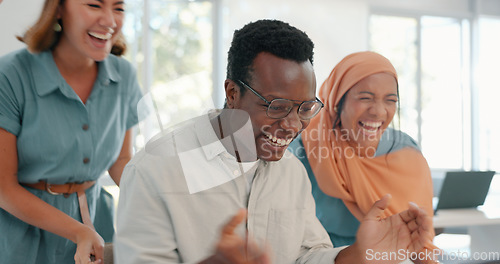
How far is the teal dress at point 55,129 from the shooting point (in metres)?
0.63

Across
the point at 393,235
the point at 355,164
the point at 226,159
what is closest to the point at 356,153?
the point at 355,164

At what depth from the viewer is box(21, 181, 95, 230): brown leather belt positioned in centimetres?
67

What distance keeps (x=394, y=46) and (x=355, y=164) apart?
188mm

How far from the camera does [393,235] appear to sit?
0.59 metres

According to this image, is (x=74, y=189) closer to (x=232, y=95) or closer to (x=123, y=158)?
(x=123, y=158)

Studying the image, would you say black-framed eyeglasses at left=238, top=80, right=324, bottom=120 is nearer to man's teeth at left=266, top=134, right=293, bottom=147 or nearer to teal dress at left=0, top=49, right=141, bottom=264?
man's teeth at left=266, top=134, right=293, bottom=147

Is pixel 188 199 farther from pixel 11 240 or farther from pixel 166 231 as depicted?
pixel 11 240

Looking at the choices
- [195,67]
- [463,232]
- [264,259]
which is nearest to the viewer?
[264,259]

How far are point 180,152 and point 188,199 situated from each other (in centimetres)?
5

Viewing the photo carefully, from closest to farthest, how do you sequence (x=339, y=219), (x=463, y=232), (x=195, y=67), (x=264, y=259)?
1. (x=264, y=259)
2. (x=195, y=67)
3. (x=339, y=219)
4. (x=463, y=232)

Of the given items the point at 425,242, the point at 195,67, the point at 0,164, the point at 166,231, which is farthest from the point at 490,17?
the point at 0,164

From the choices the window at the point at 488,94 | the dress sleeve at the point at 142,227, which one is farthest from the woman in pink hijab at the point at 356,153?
the dress sleeve at the point at 142,227

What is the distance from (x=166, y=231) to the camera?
52 centimetres

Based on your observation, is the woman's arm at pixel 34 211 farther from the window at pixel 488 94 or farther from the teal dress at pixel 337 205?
the window at pixel 488 94
